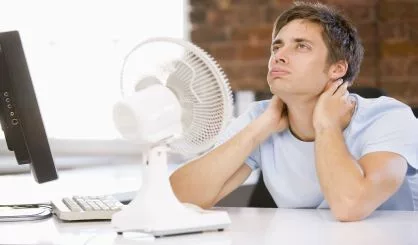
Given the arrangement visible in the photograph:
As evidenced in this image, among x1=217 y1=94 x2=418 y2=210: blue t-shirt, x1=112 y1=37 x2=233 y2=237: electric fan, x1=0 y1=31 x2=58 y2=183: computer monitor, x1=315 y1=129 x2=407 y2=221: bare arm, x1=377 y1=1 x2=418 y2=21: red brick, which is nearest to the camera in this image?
x1=112 y1=37 x2=233 y2=237: electric fan

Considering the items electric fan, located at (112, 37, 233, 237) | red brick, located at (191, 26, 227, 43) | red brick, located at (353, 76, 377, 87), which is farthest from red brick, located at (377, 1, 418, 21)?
electric fan, located at (112, 37, 233, 237)

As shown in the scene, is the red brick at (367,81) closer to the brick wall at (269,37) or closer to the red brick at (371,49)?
the brick wall at (269,37)

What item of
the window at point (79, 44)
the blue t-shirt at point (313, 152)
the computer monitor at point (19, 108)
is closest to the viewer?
the computer monitor at point (19, 108)

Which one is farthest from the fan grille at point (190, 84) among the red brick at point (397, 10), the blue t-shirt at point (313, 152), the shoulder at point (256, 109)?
the red brick at point (397, 10)

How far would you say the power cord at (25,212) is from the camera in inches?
74.1

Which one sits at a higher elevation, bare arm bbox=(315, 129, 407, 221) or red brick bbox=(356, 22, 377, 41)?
red brick bbox=(356, 22, 377, 41)

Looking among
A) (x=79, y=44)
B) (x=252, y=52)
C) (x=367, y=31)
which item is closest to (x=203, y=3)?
(x=252, y=52)

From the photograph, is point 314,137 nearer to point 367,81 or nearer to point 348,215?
point 348,215

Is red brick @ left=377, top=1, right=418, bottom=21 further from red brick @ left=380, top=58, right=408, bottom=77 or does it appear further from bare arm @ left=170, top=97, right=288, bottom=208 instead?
bare arm @ left=170, top=97, right=288, bottom=208

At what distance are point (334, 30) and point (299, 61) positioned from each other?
16 cm

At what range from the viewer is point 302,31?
7.12 ft

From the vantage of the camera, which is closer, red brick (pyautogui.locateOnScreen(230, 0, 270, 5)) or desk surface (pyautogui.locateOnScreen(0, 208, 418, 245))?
desk surface (pyautogui.locateOnScreen(0, 208, 418, 245))

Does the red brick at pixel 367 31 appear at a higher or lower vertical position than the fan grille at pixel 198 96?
lower

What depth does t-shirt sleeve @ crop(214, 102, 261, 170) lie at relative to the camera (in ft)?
7.49
